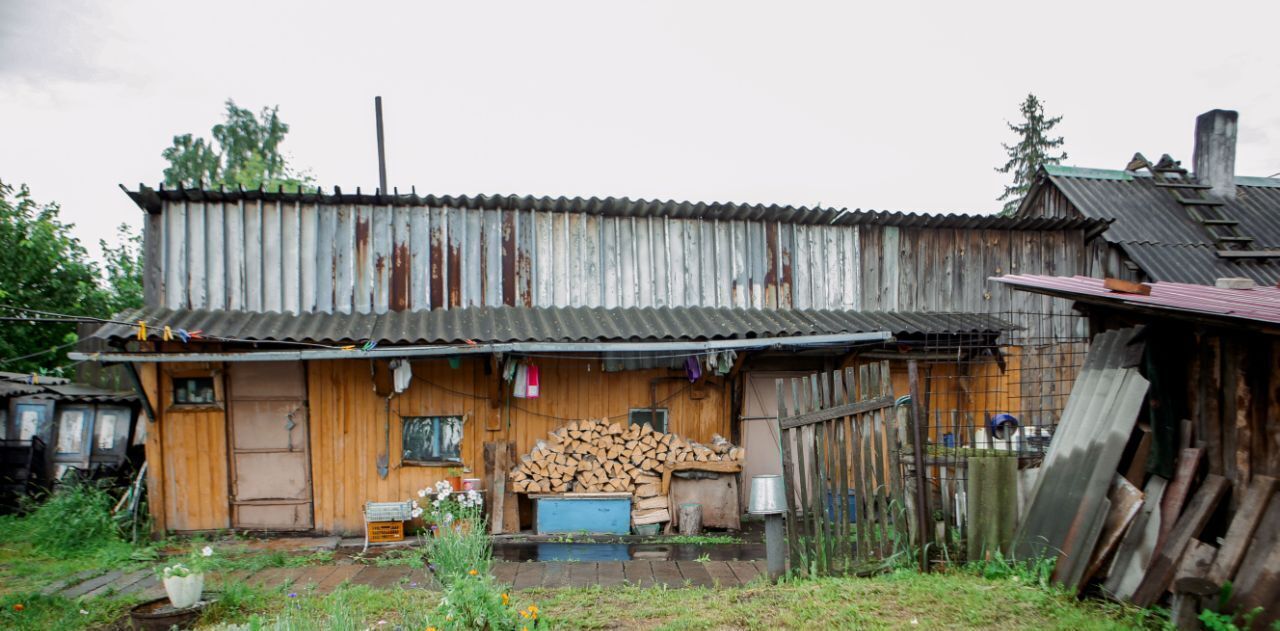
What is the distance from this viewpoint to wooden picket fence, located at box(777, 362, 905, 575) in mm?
6121

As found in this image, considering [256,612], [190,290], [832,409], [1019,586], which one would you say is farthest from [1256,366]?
[190,290]

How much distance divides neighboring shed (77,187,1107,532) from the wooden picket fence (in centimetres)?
303

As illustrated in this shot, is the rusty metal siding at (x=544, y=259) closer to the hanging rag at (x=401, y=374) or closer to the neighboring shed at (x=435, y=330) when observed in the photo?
the neighboring shed at (x=435, y=330)

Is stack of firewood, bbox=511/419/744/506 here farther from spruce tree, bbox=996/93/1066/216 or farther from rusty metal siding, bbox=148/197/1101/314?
spruce tree, bbox=996/93/1066/216

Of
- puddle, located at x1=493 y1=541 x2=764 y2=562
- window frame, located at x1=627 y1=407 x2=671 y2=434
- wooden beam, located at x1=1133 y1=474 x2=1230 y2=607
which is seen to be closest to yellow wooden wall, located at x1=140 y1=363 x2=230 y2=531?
puddle, located at x1=493 y1=541 x2=764 y2=562

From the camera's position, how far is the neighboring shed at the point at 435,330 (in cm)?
958

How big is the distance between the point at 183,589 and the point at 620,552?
4.72 metres

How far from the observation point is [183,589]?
6062mm

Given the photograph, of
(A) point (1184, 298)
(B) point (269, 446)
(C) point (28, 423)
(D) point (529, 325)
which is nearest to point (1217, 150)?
(A) point (1184, 298)

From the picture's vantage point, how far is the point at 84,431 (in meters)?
11.6

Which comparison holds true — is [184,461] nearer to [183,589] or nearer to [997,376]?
[183,589]

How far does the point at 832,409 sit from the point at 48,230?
16.5 m

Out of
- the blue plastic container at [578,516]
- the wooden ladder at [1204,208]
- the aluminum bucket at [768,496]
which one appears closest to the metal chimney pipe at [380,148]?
the blue plastic container at [578,516]

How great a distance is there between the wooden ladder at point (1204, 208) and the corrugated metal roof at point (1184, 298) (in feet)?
27.4
